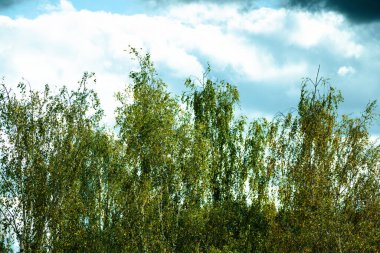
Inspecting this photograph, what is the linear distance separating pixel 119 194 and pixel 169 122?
3916 mm

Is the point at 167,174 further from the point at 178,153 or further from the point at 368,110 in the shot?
the point at 368,110

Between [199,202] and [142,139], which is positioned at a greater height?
[142,139]

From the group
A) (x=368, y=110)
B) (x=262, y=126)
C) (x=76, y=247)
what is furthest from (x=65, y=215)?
(x=368, y=110)

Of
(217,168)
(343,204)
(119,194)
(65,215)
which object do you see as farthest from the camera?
(217,168)

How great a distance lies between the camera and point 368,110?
27.3 m

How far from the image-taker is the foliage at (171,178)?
24328 mm

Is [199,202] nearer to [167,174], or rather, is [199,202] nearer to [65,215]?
[167,174]

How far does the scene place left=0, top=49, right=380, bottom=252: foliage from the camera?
2433cm

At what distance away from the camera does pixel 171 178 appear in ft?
89.4

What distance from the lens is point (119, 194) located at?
2762cm

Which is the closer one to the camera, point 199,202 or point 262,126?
point 199,202

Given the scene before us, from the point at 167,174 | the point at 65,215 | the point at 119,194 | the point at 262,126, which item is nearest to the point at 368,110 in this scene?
the point at 262,126

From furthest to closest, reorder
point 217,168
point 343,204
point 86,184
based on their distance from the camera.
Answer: point 86,184 < point 217,168 < point 343,204

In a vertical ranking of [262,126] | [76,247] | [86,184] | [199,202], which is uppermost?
[262,126]
